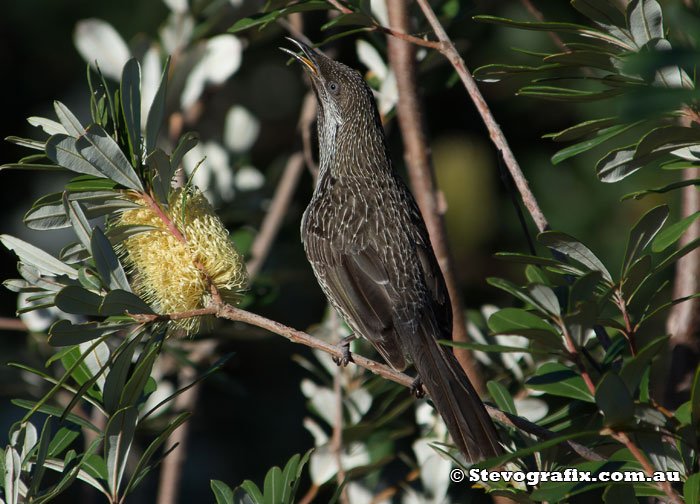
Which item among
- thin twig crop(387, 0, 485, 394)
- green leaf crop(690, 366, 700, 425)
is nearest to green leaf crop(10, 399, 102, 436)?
thin twig crop(387, 0, 485, 394)

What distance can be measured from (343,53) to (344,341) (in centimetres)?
255

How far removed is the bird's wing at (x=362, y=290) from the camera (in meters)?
2.76

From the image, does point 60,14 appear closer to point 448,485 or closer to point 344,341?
point 344,341

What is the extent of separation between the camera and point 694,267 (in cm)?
260

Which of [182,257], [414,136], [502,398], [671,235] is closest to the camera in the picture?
[671,235]

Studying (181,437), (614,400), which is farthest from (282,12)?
(181,437)

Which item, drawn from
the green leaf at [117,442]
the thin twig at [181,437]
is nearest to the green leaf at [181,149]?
the green leaf at [117,442]

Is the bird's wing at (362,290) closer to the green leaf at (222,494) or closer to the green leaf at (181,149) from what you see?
the green leaf at (222,494)

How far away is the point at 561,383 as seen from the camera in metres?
1.86

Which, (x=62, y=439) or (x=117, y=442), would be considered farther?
(x=62, y=439)

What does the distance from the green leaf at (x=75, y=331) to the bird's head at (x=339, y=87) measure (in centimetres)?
196

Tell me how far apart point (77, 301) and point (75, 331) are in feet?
0.27

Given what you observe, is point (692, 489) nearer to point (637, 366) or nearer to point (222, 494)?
point (637, 366)

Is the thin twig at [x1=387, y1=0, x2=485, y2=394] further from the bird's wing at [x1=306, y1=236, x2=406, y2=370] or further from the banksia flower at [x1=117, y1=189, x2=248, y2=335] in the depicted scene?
the banksia flower at [x1=117, y1=189, x2=248, y2=335]
